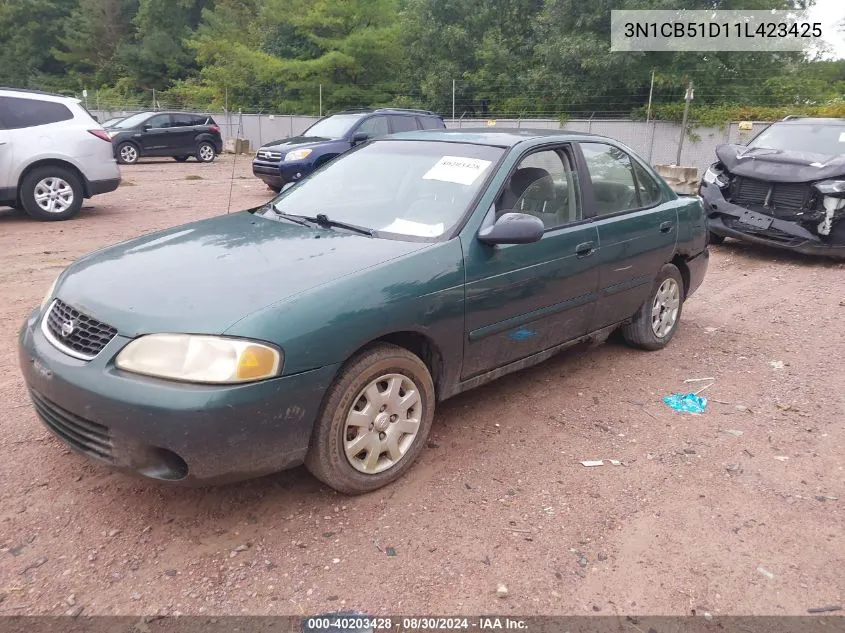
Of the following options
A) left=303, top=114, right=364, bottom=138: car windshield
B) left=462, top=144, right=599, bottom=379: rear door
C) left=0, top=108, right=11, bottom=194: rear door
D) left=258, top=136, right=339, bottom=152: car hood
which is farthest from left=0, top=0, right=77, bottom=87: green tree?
left=462, top=144, right=599, bottom=379: rear door

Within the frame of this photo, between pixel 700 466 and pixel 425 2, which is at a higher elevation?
pixel 425 2

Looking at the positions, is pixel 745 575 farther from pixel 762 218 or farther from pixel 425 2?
pixel 425 2

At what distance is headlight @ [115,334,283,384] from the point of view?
8.21 feet

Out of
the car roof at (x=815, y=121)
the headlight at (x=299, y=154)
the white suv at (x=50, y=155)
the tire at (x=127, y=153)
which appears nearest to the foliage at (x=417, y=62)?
the car roof at (x=815, y=121)

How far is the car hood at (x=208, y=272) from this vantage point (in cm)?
265

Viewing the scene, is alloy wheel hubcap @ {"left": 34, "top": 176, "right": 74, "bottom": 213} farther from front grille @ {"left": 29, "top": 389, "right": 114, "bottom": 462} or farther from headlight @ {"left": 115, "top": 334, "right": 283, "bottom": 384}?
headlight @ {"left": 115, "top": 334, "right": 283, "bottom": 384}

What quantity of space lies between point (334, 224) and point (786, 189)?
6821 millimetres

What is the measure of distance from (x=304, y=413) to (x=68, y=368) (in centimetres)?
96

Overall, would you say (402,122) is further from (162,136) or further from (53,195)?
(162,136)

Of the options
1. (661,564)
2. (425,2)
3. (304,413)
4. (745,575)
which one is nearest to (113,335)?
(304,413)

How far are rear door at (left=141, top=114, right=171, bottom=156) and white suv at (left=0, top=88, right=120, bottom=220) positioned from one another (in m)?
10.3

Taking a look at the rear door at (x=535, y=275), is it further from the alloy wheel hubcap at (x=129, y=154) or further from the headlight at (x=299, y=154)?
the alloy wheel hubcap at (x=129, y=154)

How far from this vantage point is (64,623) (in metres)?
2.31

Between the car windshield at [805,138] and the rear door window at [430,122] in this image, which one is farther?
the rear door window at [430,122]
